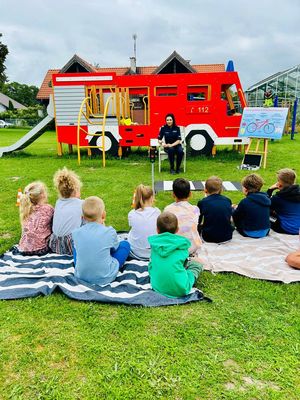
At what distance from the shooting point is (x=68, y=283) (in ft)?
11.0

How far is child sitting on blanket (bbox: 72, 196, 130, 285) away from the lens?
10.7ft

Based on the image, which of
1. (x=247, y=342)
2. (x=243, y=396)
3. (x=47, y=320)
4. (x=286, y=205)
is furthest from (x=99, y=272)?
(x=286, y=205)

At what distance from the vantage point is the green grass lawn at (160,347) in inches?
83.7

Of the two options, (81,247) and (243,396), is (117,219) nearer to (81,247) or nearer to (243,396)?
(81,247)

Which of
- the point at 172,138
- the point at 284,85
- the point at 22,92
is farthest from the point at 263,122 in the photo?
the point at 22,92

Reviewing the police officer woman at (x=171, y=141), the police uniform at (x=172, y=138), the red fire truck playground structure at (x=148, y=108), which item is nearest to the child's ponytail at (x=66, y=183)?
the police officer woman at (x=171, y=141)

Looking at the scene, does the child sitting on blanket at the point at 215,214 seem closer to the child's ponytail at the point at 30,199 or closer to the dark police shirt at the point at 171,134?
the child's ponytail at the point at 30,199

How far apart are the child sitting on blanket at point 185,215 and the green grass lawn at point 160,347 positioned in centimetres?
43

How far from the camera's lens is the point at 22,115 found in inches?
1715

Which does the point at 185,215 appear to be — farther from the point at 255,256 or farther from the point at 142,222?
the point at 255,256

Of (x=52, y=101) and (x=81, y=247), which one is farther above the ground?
(x=52, y=101)

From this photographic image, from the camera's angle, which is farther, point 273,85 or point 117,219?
point 273,85

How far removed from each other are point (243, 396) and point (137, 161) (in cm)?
952

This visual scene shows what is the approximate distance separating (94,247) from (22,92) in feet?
293
